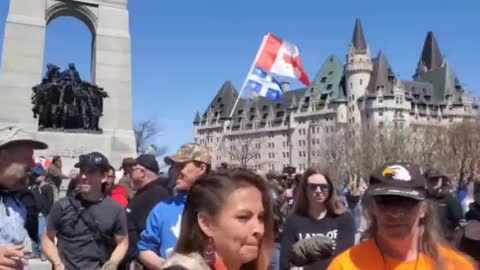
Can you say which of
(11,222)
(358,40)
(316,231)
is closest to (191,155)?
(316,231)

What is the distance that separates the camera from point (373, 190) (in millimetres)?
2656

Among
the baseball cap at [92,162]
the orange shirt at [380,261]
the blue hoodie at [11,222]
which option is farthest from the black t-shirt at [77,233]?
the orange shirt at [380,261]

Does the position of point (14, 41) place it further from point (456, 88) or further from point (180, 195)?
point (456, 88)

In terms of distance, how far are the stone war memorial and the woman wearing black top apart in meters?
15.7

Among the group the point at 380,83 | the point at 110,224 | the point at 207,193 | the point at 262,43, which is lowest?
the point at 110,224

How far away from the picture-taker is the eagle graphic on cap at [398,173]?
2.64 meters

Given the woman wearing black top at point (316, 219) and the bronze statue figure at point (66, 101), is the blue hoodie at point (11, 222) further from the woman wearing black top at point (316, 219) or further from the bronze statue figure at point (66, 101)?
the bronze statue figure at point (66, 101)

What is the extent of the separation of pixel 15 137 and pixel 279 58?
1193 centimetres

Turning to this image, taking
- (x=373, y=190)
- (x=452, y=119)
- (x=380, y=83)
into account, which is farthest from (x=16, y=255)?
(x=452, y=119)

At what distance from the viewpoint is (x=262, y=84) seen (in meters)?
14.3

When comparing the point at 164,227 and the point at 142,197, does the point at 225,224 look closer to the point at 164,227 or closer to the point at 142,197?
the point at 164,227

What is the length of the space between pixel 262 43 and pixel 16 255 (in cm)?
1211

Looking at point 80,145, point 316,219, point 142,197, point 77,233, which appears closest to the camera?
point 77,233

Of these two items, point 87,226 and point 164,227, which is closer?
point 164,227
